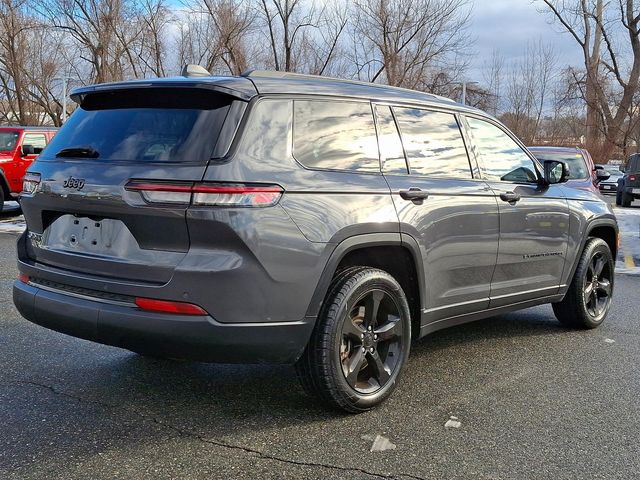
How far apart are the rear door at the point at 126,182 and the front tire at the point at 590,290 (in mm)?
3630

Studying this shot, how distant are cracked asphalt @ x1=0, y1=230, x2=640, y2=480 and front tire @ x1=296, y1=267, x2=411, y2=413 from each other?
0.15 meters

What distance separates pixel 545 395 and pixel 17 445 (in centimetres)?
295

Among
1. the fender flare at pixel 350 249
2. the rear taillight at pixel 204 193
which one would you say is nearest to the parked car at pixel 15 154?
the rear taillight at pixel 204 193

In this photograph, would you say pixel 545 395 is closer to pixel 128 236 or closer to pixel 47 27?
pixel 128 236

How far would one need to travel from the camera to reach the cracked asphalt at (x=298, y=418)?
296cm

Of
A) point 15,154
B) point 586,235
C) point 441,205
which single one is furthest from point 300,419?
point 15,154

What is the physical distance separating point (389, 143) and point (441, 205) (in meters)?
0.50

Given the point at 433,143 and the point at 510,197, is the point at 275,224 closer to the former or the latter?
the point at 433,143

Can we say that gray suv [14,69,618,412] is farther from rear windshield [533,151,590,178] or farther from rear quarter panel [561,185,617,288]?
rear windshield [533,151,590,178]

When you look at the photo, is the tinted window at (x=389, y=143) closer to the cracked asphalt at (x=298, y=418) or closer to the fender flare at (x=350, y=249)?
the fender flare at (x=350, y=249)

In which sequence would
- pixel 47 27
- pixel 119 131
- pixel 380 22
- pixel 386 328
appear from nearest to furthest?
pixel 119 131 → pixel 386 328 → pixel 380 22 → pixel 47 27

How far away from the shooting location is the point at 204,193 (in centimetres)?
297

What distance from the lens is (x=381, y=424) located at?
3.46 metres

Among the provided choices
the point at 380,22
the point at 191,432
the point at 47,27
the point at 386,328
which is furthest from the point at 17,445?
the point at 47,27
